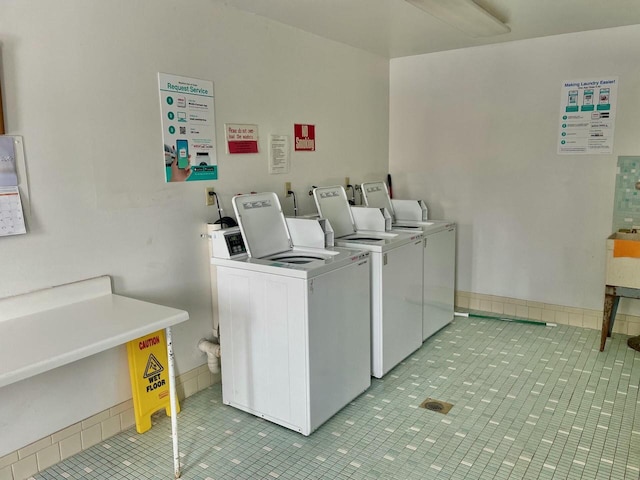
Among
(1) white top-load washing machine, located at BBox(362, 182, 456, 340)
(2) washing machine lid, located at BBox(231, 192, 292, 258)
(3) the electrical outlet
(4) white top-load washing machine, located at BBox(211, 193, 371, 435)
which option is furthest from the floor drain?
(3) the electrical outlet

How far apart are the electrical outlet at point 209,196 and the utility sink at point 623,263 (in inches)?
111

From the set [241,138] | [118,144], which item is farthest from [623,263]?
[118,144]

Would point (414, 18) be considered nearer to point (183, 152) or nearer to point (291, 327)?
point (183, 152)

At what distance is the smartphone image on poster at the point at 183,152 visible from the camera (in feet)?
9.59

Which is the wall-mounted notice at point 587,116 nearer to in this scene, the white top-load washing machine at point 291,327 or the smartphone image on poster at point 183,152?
the white top-load washing machine at point 291,327

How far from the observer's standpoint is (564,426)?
2682 mm

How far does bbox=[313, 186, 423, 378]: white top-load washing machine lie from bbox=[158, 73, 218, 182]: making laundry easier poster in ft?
3.11

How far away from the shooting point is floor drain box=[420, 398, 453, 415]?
2.88 metres

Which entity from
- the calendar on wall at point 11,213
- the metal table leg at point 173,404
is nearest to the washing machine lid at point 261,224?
the metal table leg at point 173,404

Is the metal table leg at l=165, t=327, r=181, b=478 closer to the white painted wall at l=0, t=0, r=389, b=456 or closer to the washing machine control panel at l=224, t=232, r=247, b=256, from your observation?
the white painted wall at l=0, t=0, r=389, b=456

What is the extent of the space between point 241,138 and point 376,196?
5.07ft

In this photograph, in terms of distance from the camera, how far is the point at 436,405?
116 inches

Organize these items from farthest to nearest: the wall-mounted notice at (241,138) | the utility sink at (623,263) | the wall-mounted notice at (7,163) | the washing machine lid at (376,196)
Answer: the washing machine lid at (376,196) < the utility sink at (623,263) < the wall-mounted notice at (241,138) < the wall-mounted notice at (7,163)

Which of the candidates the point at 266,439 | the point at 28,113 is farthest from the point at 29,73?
the point at 266,439
